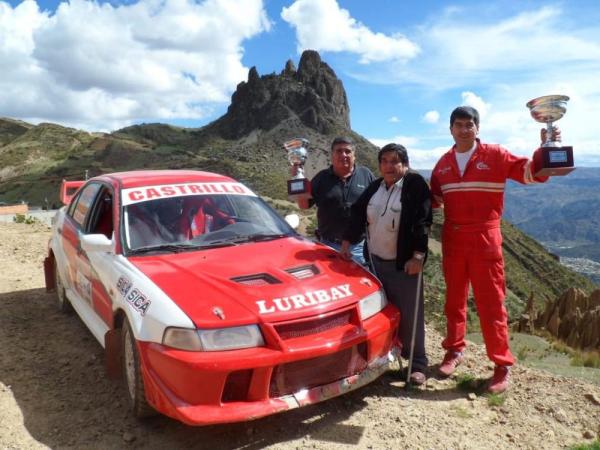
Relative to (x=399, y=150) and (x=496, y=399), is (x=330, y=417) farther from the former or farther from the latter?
(x=399, y=150)

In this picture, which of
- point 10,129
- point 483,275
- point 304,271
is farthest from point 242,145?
point 304,271

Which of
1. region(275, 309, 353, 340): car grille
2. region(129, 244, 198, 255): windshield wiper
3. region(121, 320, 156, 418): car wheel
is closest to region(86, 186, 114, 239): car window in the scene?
region(129, 244, 198, 255): windshield wiper

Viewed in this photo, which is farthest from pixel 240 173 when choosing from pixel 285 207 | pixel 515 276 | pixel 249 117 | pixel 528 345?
pixel 528 345

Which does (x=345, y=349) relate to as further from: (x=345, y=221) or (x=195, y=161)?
(x=195, y=161)

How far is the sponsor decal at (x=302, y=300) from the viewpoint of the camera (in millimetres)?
2939

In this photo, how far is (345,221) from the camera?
Result: 4.66m

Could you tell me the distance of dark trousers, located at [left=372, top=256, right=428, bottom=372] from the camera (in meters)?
3.89

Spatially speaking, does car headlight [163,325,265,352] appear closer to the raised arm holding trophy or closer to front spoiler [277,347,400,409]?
front spoiler [277,347,400,409]

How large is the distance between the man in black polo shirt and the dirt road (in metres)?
1.38

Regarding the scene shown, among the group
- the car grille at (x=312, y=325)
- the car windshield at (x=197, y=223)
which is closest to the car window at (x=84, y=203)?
the car windshield at (x=197, y=223)

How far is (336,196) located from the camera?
4.67m

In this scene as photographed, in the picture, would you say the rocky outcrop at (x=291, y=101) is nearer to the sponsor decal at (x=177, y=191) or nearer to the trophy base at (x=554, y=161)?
the sponsor decal at (x=177, y=191)

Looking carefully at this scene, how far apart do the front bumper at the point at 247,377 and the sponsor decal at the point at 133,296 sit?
9.2 inches

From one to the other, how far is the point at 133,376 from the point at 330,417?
4.31ft
